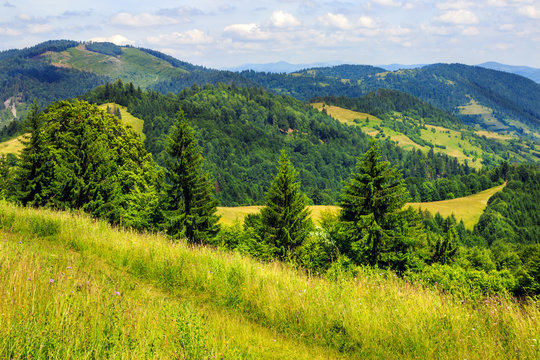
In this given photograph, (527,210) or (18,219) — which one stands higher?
(18,219)

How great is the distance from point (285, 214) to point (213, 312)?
26682 millimetres

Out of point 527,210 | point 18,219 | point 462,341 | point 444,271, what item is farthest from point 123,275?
point 527,210

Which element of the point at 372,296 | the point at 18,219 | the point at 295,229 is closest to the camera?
the point at 372,296

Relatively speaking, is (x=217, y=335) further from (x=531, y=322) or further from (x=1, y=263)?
(x=531, y=322)

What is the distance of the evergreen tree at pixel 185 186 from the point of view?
31.8 meters

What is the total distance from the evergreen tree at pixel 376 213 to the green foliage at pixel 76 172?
66.1 ft

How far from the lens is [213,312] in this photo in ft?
18.8

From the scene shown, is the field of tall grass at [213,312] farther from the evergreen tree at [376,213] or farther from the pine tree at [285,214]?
the pine tree at [285,214]

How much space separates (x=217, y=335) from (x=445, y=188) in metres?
194

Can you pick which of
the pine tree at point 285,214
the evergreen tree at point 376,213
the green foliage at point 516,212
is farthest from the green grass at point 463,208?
the pine tree at point 285,214

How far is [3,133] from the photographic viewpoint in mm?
174625

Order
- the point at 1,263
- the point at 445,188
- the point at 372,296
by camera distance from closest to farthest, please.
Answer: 1. the point at 1,263
2. the point at 372,296
3. the point at 445,188

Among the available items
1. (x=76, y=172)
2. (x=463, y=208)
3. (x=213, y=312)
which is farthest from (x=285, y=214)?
(x=463, y=208)

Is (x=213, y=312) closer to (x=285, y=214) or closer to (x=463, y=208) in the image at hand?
(x=285, y=214)
